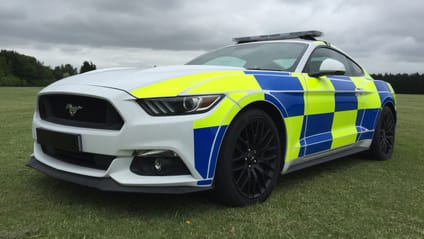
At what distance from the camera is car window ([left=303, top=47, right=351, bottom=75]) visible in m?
3.40

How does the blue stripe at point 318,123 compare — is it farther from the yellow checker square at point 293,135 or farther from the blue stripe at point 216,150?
the blue stripe at point 216,150

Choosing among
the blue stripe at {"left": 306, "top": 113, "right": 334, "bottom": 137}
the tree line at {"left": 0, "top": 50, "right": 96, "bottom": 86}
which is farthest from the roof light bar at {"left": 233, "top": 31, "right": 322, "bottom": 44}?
the tree line at {"left": 0, "top": 50, "right": 96, "bottom": 86}

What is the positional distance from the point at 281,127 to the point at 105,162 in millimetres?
1321

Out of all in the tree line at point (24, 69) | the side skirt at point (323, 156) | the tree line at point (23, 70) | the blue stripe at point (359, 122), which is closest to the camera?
the side skirt at point (323, 156)

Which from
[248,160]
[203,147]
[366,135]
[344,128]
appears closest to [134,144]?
[203,147]

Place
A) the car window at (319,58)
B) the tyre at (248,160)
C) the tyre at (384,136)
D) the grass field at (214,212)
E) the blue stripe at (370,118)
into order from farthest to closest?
the tyre at (384,136) → the blue stripe at (370,118) → the car window at (319,58) → the tyre at (248,160) → the grass field at (214,212)

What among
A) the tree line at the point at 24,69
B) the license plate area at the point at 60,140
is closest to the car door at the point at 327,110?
the license plate area at the point at 60,140

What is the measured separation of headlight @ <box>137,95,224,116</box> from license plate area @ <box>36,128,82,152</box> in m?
0.48

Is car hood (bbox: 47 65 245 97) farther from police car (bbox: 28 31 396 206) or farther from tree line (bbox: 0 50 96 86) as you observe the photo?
tree line (bbox: 0 50 96 86)

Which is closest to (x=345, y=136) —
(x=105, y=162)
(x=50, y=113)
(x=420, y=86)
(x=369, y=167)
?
(x=369, y=167)

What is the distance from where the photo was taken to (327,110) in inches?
132

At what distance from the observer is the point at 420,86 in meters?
40.4

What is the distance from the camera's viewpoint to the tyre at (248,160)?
2459 millimetres

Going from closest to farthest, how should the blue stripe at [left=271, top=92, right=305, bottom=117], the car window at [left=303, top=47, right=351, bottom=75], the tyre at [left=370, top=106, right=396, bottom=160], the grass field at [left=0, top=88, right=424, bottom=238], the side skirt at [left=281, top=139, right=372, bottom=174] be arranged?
the grass field at [left=0, top=88, right=424, bottom=238]
the blue stripe at [left=271, top=92, right=305, bottom=117]
the side skirt at [left=281, top=139, right=372, bottom=174]
the car window at [left=303, top=47, right=351, bottom=75]
the tyre at [left=370, top=106, right=396, bottom=160]
